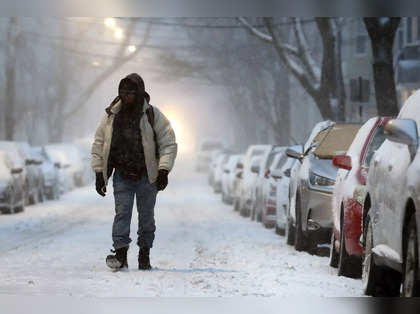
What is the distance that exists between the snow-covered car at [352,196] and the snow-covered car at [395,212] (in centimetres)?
131

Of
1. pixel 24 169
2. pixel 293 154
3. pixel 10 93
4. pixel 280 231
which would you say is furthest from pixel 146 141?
pixel 10 93

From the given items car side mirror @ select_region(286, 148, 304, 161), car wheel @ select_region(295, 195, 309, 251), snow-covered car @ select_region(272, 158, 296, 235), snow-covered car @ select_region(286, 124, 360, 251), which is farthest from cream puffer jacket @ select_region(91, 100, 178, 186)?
snow-covered car @ select_region(272, 158, 296, 235)

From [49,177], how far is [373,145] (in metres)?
27.8

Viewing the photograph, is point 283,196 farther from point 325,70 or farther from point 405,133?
point 405,133

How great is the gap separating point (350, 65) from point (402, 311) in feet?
148

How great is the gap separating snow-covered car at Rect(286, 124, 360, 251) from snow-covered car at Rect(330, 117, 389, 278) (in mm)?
2040

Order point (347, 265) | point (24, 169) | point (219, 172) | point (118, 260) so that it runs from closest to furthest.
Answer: point (118, 260), point (347, 265), point (24, 169), point (219, 172)

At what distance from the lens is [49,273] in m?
14.3

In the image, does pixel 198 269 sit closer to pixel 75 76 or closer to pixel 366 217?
pixel 366 217

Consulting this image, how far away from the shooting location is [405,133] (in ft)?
32.7

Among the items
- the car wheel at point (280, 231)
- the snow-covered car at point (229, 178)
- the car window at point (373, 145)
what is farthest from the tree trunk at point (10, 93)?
the car window at point (373, 145)

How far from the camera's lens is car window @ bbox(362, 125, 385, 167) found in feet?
48.3

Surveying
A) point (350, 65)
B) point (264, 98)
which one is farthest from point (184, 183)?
point (350, 65)

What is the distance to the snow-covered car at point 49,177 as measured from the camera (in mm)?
41906
